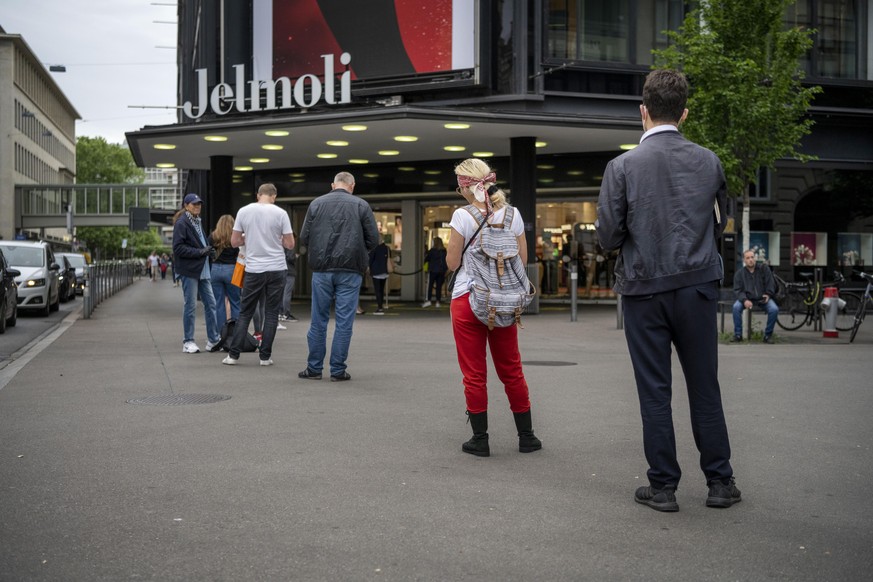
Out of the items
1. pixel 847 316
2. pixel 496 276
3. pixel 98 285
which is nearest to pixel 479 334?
pixel 496 276

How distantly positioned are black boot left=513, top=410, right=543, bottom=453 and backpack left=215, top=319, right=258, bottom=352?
5643 millimetres

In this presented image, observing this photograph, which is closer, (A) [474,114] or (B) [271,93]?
(A) [474,114]

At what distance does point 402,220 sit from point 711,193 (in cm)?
2530

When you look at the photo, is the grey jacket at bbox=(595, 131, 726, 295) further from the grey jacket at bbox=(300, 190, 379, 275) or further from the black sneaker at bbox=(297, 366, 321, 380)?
the black sneaker at bbox=(297, 366, 321, 380)

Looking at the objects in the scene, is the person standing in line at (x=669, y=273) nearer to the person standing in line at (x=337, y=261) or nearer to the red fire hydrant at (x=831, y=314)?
the person standing in line at (x=337, y=261)

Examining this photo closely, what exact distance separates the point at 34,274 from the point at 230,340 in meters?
12.6

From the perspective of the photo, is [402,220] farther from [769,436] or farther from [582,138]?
[769,436]

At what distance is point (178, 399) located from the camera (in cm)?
871

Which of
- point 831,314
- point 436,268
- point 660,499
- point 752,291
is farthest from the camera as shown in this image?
point 436,268

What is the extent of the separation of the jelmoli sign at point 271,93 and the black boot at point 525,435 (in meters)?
15.6

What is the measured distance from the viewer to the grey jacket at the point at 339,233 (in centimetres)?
993

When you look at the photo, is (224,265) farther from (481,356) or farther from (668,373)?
(668,373)

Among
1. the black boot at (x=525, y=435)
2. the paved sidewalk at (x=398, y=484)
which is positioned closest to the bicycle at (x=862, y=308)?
the paved sidewalk at (x=398, y=484)

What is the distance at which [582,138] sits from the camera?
23.5 m
